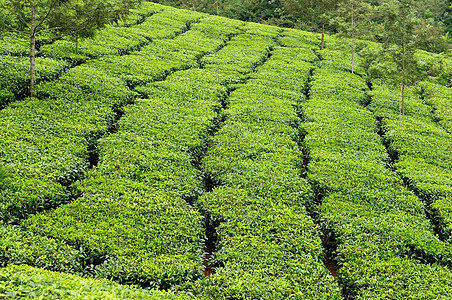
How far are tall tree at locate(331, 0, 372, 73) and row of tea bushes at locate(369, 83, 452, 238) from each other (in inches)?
336

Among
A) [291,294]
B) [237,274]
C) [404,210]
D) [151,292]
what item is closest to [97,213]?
[151,292]

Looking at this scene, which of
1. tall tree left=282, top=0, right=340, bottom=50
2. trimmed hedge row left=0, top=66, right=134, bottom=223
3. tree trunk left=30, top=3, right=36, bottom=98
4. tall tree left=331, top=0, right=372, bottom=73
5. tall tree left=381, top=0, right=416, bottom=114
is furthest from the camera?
tall tree left=282, top=0, right=340, bottom=50

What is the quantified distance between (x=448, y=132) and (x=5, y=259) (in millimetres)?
26259

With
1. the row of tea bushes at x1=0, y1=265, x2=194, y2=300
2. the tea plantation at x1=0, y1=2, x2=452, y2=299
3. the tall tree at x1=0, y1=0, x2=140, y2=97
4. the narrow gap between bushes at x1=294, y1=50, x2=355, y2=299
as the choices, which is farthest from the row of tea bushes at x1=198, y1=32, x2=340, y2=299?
the tall tree at x1=0, y1=0, x2=140, y2=97

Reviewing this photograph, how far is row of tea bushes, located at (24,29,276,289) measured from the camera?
1008cm

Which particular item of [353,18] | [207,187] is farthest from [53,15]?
[353,18]

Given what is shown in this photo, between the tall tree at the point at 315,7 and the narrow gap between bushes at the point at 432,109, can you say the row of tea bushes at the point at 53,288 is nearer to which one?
the narrow gap between bushes at the point at 432,109

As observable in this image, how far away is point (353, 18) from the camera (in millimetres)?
34875

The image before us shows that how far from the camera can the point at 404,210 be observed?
1416cm

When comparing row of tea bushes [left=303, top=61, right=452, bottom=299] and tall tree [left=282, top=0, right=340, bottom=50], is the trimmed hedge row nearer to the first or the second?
row of tea bushes [left=303, top=61, right=452, bottom=299]

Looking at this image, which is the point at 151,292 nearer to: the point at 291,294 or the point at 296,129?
the point at 291,294

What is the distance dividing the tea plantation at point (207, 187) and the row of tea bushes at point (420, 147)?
0.12m

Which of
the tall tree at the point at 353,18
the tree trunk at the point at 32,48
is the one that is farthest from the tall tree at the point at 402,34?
the tree trunk at the point at 32,48

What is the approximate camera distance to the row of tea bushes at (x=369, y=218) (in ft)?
34.8
